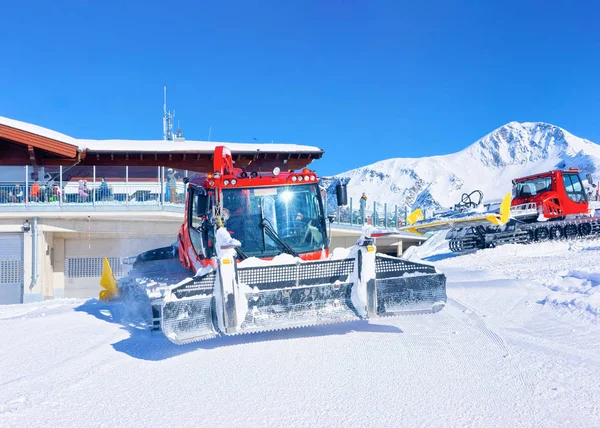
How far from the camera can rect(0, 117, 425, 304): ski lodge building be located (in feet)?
57.8

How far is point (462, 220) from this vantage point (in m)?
14.5

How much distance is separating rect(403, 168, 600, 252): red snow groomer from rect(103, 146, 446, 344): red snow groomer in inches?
365

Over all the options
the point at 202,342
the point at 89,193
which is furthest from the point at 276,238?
the point at 89,193

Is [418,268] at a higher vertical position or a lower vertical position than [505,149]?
lower

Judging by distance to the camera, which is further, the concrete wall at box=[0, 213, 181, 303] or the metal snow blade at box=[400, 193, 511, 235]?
the concrete wall at box=[0, 213, 181, 303]

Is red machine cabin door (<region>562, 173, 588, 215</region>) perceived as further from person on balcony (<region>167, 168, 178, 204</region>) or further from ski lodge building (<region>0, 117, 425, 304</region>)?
person on balcony (<region>167, 168, 178, 204</region>)

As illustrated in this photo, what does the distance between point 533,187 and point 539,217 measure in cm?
177

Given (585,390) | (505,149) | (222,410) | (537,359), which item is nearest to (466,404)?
(585,390)

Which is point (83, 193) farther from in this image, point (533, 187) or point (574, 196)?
point (574, 196)

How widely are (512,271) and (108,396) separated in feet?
28.5

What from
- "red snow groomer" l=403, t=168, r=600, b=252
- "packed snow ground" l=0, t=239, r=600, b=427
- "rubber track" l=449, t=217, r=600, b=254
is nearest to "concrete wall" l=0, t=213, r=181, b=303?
"red snow groomer" l=403, t=168, r=600, b=252

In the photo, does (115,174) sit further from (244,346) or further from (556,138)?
(556,138)

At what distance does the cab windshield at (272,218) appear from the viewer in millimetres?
6484

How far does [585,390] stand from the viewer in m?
3.82
